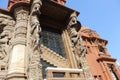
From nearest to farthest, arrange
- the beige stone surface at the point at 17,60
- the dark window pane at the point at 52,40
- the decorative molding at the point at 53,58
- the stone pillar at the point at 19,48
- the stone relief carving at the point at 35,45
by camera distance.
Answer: the stone relief carving at the point at 35,45, the stone pillar at the point at 19,48, the beige stone surface at the point at 17,60, the decorative molding at the point at 53,58, the dark window pane at the point at 52,40

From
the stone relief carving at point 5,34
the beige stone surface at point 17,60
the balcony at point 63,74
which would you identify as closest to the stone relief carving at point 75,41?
the balcony at point 63,74

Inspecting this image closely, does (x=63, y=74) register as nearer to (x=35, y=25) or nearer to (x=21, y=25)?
(x=35, y=25)

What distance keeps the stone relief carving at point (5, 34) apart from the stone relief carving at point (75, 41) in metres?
3.31

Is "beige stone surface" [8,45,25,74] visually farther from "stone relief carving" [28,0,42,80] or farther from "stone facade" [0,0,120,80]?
"stone relief carving" [28,0,42,80]

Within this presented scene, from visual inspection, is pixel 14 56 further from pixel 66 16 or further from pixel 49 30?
pixel 66 16

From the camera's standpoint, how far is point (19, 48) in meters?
8.02

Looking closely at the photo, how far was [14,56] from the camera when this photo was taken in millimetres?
7789

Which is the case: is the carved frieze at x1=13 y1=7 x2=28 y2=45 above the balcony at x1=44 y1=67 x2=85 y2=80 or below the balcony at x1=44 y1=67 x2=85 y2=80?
above

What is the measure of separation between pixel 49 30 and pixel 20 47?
3.07 metres

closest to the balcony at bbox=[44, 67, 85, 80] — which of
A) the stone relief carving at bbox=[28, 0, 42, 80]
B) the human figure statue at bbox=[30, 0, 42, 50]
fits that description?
Result: the stone relief carving at bbox=[28, 0, 42, 80]

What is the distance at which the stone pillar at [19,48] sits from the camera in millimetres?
7074

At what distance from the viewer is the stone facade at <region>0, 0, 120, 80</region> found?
7430 mm

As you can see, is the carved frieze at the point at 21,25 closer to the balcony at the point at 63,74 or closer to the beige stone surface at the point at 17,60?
the beige stone surface at the point at 17,60

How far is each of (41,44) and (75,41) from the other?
6.17 ft
